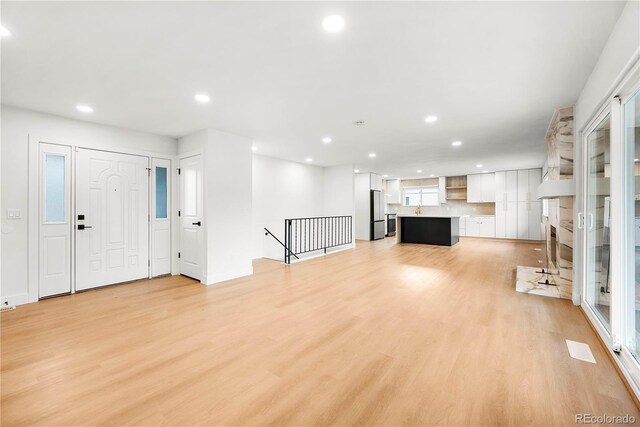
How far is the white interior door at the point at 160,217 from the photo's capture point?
478 cm

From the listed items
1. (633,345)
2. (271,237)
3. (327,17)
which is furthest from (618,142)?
(271,237)

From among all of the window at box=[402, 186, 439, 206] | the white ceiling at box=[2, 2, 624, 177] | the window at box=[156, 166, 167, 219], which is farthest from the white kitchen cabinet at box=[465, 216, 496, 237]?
the window at box=[156, 166, 167, 219]

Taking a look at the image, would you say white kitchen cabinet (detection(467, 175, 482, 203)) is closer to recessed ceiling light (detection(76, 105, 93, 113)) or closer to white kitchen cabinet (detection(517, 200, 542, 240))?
white kitchen cabinet (detection(517, 200, 542, 240))

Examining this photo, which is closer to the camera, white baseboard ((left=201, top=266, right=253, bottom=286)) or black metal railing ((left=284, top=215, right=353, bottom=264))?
white baseboard ((left=201, top=266, right=253, bottom=286))

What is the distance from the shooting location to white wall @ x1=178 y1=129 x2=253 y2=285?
14.5 ft

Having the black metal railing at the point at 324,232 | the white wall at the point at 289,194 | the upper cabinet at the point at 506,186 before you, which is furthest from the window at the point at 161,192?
the upper cabinet at the point at 506,186

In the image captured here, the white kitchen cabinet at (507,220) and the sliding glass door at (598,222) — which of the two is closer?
the sliding glass door at (598,222)

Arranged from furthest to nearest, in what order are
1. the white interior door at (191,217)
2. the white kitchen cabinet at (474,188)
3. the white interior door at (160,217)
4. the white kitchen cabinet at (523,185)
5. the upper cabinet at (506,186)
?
the white kitchen cabinet at (474,188)
the upper cabinet at (506,186)
the white kitchen cabinet at (523,185)
the white interior door at (160,217)
the white interior door at (191,217)

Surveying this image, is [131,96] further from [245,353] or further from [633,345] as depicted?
[633,345]

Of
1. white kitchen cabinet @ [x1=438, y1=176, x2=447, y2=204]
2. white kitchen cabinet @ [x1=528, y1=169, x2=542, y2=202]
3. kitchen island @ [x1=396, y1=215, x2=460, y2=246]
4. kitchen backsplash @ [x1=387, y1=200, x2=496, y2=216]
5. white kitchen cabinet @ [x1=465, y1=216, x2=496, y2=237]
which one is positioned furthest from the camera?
white kitchen cabinet @ [x1=438, y1=176, x2=447, y2=204]

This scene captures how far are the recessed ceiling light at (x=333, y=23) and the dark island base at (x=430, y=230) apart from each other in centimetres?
740

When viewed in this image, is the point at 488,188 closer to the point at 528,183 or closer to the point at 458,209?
the point at 528,183

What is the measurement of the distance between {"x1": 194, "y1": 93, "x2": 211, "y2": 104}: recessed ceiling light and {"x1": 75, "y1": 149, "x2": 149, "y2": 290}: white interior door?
2144mm

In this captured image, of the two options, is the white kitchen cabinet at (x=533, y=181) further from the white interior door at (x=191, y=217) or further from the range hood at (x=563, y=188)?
the white interior door at (x=191, y=217)
